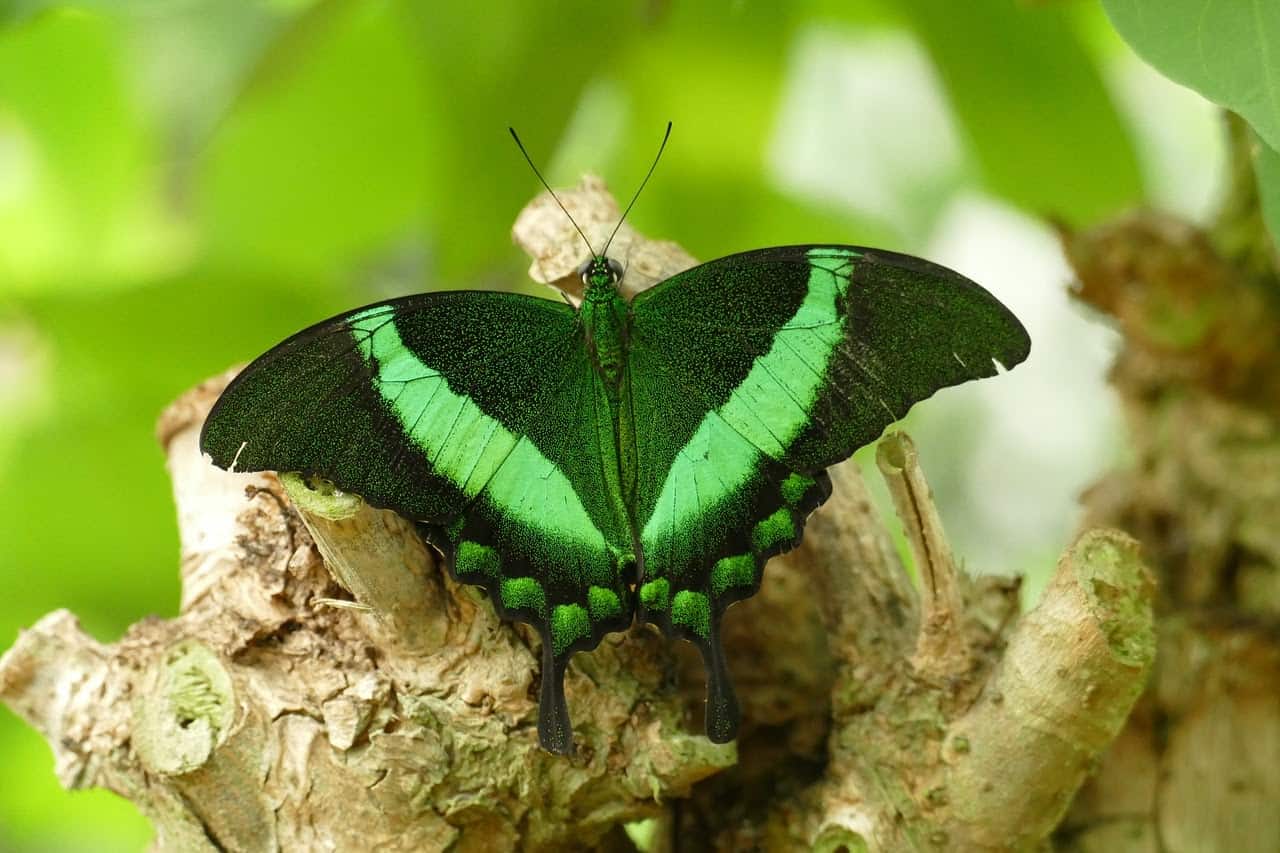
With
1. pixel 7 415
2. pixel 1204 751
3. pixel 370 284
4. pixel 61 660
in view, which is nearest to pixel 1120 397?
pixel 1204 751

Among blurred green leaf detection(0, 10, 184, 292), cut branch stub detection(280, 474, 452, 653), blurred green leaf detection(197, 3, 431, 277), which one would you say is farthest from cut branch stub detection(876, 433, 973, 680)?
blurred green leaf detection(0, 10, 184, 292)

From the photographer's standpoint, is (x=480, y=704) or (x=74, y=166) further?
(x=74, y=166)

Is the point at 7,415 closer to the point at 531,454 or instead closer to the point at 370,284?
the point at 370,284

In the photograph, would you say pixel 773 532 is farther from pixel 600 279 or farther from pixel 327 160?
pixel 327 160

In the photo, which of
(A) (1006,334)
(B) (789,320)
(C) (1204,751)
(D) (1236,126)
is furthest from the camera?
(D) (1236,126)

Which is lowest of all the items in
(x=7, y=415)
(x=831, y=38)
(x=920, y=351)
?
(x=7, y=415)

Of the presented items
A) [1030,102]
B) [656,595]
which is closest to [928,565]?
[656,595]

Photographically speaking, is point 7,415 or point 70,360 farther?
point 7,415
